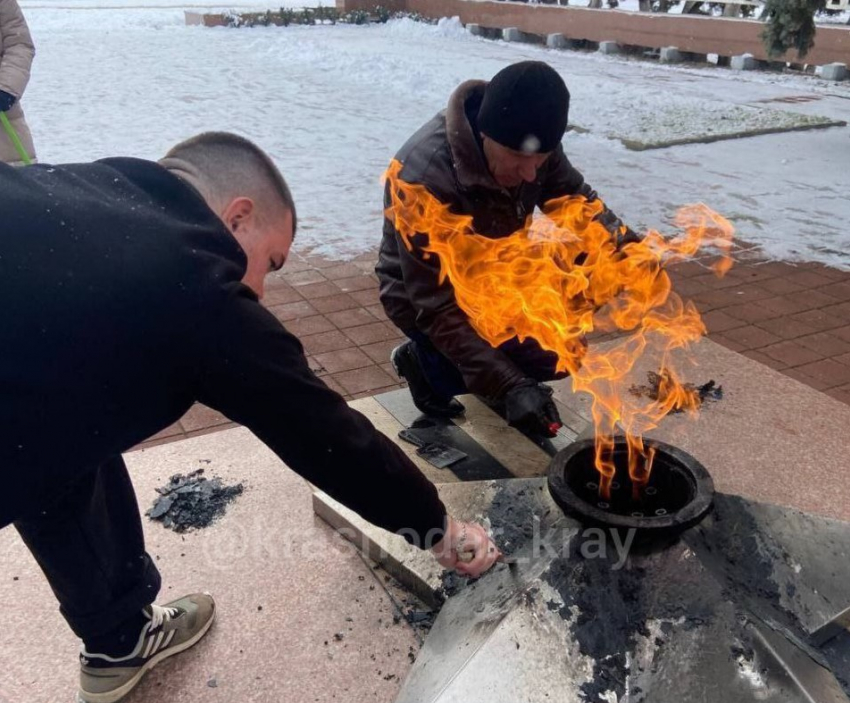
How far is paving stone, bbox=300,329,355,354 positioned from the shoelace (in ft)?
6.71

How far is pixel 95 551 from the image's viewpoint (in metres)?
2.04

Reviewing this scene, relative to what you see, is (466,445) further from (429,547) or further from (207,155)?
(207,155)

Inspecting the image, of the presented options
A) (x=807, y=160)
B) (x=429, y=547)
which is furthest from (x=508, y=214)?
(x=807, y=160)

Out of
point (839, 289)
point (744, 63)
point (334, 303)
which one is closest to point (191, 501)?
point (334, 303)

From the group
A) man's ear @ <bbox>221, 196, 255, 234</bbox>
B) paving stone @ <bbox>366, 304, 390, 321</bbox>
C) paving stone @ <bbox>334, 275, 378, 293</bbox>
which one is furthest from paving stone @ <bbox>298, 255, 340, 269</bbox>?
man's ear @ <bbox>221, 196, 255, 234</bbox>

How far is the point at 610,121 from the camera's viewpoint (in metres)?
9.98

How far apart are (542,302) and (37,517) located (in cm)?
171

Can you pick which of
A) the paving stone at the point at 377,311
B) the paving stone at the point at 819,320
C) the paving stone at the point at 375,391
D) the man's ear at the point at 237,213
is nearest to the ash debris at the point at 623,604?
the man's ear at the point at 237,213

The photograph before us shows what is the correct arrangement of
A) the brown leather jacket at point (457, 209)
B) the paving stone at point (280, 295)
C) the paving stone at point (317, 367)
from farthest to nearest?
1. the paving stone at point (280, 295)
2. the paving stone at point (317, 367)
3. the brown leather jacket at point (457, 209)

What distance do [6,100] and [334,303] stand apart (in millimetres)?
2634

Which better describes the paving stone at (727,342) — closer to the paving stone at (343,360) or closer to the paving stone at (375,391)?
the paving stone at (375,391)

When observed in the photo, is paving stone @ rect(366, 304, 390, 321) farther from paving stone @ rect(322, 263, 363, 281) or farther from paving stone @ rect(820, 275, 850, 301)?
paving stone @ rect(820, 275, 850, 301)

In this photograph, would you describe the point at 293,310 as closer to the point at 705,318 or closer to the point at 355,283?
the point at 355,283

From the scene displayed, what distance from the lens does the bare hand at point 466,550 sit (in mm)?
1940
